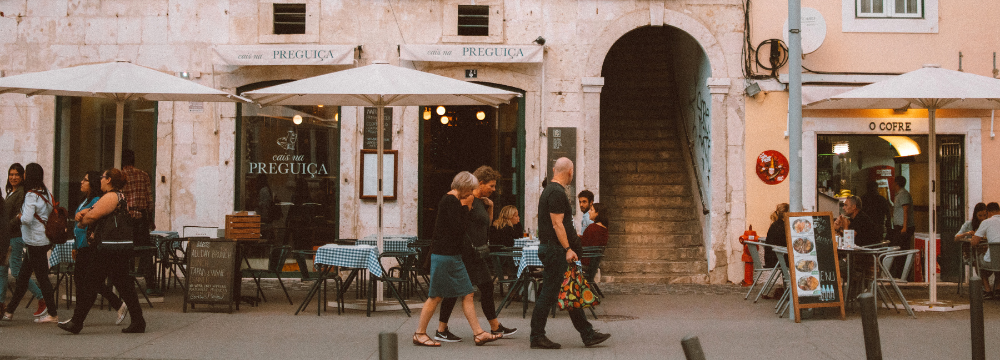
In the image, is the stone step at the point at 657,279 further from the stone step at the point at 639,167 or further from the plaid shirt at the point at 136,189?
the plaid shirt at the point at 136,189

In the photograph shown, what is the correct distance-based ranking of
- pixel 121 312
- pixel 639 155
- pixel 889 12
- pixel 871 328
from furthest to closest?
pixel 639 155 → pixel 889 12 → pixel 121 312 → pixel 871 328

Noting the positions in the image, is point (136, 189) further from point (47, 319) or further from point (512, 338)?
point (512, 338)

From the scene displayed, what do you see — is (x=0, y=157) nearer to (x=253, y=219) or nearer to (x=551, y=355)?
(x=253, y=219)

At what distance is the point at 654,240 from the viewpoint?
1361 cm

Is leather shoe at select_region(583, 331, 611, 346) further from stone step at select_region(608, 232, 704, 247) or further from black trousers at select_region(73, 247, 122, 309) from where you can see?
stone step at select_region(608, 232, 704, 247)

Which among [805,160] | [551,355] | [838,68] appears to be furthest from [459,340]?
[838,68]

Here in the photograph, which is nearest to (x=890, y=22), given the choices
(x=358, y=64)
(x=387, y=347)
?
(x=358, y=64)

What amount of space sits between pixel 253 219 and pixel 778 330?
622 centimetres

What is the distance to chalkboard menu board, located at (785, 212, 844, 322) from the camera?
903 cm

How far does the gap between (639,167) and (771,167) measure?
2.67 meters

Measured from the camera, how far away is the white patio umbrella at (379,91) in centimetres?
895

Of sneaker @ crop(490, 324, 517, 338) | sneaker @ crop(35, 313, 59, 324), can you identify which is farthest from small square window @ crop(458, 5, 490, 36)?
sneaker @ crop(35, 313, 59, 324)

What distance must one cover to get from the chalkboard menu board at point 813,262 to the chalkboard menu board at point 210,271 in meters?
5.94

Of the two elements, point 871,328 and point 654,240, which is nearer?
point 871,328
